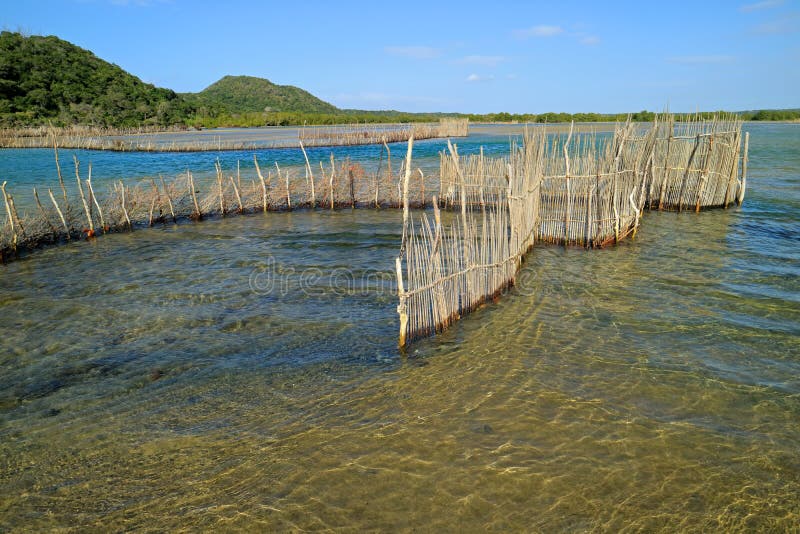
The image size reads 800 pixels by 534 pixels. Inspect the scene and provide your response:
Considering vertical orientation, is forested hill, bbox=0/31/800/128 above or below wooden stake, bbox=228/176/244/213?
above

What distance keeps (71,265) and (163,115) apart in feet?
162

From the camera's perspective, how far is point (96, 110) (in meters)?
44.9

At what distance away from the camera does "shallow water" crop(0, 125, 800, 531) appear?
3365 millimetres

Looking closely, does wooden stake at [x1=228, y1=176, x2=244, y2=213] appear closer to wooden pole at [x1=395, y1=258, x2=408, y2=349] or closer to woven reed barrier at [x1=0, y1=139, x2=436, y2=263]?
woven reed barrier at [x1=0, y1=139, x2=436, y2=263]

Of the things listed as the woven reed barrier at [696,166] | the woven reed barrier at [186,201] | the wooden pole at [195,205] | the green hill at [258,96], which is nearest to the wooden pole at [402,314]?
the woven reed barrier at [186,201]

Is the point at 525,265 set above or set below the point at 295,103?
below

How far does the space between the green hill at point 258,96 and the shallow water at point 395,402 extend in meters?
86.6

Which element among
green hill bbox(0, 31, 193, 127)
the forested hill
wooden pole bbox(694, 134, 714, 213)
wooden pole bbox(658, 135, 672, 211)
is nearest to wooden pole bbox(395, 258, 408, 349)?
wooden pole bbox(658, 135, 672, 211)

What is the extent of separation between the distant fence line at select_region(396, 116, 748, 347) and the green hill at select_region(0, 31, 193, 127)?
43.3 m

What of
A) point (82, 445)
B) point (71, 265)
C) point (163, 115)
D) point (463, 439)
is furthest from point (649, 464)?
point (163, 115)

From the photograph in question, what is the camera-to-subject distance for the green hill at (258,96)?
91.8m

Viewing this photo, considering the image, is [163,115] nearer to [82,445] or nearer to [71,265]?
[71,265]

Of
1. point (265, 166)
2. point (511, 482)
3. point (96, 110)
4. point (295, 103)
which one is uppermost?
point (295, 103)

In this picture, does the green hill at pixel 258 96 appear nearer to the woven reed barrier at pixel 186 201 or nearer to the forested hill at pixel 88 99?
the forested hill at pixel 88 99
